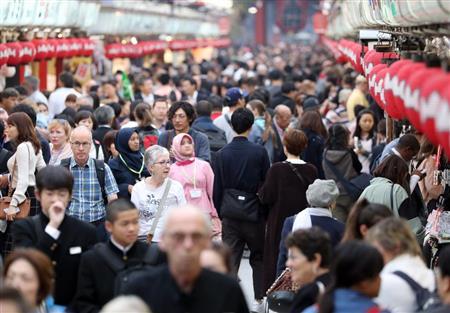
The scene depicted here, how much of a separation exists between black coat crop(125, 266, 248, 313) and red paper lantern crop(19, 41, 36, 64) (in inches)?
588

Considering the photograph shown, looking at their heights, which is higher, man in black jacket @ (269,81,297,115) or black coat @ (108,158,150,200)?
black coat @ (108,158,150,200)

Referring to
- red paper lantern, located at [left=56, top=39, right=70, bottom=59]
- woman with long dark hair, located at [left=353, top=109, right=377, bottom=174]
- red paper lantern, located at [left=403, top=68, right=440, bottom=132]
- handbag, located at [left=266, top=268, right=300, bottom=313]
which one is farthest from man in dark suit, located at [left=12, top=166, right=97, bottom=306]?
red paper lantern, located at [left=56, top=39, right=70, bottom=59]

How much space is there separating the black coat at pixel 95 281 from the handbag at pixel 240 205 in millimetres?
4467

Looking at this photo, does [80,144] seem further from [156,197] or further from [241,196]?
[241,196]

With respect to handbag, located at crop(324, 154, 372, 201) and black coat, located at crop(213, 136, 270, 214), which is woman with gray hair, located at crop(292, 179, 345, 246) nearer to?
black coat, located at crop(213, 136, 270, 214)

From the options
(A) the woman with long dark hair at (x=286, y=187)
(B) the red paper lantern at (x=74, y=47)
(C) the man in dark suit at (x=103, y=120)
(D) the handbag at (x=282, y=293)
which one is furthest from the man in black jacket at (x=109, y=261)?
(B) the red paper lantern at (x=74, y=47)

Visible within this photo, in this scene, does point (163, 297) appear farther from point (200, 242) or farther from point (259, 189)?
point (259, 189)

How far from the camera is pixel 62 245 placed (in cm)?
873

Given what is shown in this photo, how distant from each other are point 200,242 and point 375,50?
9302 millimetres

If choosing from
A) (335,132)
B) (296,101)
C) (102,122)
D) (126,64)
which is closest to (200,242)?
(335,132)

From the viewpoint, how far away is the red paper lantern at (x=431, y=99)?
306 inches

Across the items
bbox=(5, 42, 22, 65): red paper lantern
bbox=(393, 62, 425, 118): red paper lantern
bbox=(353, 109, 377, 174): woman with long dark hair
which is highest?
bbox=(393, 62, 425, 118): red paper lantern

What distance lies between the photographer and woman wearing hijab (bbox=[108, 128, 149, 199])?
42.1 ft

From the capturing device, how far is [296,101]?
72.1 ft
